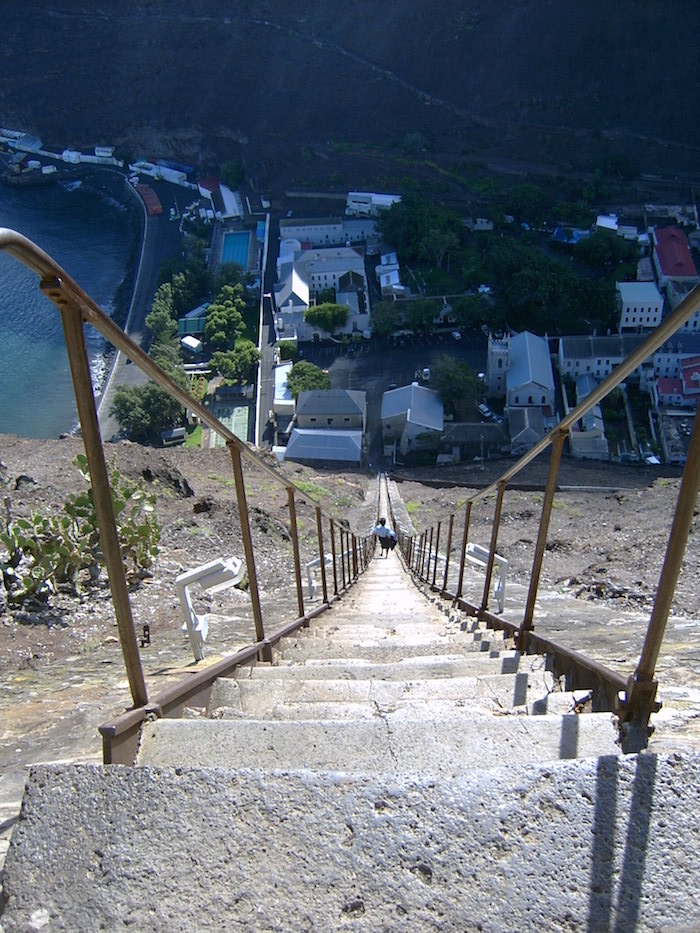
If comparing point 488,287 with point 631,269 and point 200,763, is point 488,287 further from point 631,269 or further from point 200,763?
point 200,763

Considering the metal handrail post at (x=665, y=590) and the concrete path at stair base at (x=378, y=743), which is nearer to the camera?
the metal handrail post at (x=665, y=590)

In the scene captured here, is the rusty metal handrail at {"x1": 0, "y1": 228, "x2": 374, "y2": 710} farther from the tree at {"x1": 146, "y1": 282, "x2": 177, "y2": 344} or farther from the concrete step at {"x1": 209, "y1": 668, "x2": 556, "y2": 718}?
the tree at {"x1": 146, "y1": 282, "x2": 177, "y2": 344}

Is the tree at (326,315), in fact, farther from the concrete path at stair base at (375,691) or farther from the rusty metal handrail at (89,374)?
the rusty metal handrail at (89,374)

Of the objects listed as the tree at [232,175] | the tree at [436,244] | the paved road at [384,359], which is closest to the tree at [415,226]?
the tree at [436,244]

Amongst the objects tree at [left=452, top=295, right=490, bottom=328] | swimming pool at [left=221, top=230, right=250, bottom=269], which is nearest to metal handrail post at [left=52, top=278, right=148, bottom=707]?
tree at [left=452, top=295, right=490, bottom=328]

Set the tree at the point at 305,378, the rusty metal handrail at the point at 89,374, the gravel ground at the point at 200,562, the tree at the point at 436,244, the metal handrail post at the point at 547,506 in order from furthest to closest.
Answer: the tree at the point at 436,244, the tree at the point at 305,378, the gravel ground at the point at 200,562, the metal handrail post at the point at 547,506, the rusty metal handrail at the point at 89,374

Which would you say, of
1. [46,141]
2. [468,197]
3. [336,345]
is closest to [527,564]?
[336,345]
